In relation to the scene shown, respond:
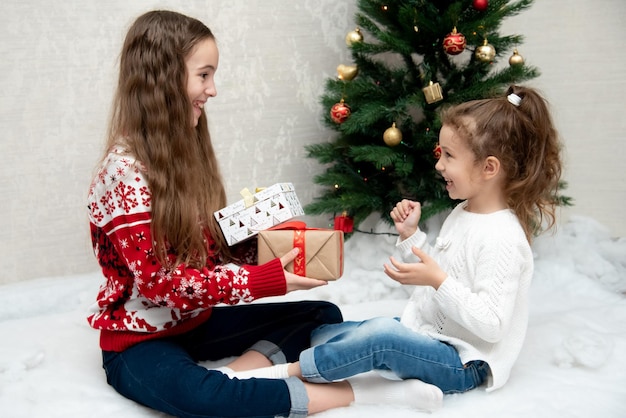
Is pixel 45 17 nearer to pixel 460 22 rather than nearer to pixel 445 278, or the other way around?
pixel 460 22

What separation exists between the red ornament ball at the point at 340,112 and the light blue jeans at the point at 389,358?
37.2 inches

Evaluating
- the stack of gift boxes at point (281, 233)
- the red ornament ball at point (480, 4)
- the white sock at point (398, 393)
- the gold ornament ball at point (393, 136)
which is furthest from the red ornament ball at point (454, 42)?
the white sock at point (398, 393)

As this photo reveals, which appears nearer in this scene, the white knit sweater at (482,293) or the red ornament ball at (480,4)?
the white knit sweater at (482,293)

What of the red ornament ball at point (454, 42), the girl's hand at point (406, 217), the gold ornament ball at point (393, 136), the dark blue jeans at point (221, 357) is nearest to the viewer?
the dark blue jeans at point (221, 357)

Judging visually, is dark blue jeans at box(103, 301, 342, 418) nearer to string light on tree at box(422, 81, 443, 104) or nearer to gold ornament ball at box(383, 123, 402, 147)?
gold ornament ball at box(383, 123, 402, 147)

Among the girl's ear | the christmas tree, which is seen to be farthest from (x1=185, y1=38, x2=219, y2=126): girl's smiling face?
the christmas tree

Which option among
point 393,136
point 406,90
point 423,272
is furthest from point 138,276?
point 406,90

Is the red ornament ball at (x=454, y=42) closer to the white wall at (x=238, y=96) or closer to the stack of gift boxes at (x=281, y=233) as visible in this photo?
the white wall at (x=238, y=96)

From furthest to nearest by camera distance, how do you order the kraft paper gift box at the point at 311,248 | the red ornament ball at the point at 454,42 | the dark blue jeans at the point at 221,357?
1. the red ornament ball at the point at 454,42
2. the kraft paper gift box at the point at 311,248
3. the dark blue jeans at the point at 221,357

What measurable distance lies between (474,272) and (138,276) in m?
0.69

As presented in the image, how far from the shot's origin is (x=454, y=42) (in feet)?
6.50

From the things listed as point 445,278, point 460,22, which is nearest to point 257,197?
point 445,278

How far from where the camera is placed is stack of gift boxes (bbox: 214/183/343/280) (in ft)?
4.58

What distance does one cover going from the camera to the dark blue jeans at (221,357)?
128 centimetres
